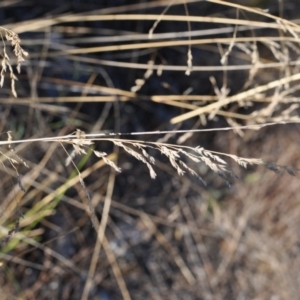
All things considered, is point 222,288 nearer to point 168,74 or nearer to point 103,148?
point 103,148

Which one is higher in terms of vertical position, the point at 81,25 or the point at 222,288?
the point at 81,25

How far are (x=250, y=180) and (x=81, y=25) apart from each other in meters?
0.72

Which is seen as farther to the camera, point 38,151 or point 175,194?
point 175,194

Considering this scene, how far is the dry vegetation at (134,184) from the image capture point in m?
1.59

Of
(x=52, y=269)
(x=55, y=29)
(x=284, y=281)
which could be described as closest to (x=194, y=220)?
(x=284, y=281)

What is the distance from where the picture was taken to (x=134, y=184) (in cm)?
181

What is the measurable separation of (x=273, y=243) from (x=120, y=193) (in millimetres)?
496

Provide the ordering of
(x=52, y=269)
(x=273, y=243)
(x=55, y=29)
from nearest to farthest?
(x=52, y=269)
(x=55, y=29)
(x=273, y=243)

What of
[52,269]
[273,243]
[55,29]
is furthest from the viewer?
[273,243]

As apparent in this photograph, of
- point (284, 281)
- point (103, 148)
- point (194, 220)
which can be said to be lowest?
point (284, 281)

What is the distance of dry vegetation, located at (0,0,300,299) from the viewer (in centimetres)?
159

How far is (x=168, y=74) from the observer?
77.4 inches

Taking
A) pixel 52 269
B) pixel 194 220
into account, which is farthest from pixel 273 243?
→ pixel 52 269

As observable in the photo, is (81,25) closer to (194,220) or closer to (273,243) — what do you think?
(194,220)
